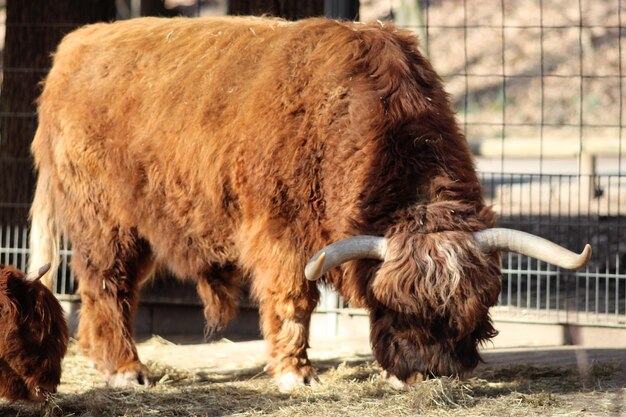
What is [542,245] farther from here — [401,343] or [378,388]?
[378,388]

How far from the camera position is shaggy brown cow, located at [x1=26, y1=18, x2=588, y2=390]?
19.5ft

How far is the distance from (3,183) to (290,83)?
4.03 meters

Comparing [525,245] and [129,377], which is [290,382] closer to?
[129,377]

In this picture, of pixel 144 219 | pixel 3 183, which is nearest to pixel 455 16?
pixel 3 183

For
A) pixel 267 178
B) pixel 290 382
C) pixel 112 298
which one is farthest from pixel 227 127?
pixel 290 382

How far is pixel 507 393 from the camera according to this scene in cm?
641

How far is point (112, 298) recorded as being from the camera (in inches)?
290

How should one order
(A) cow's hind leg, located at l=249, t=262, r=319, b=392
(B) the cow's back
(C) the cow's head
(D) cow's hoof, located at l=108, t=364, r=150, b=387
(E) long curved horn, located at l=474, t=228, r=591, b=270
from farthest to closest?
(D) cow's hoof, located at l=108, t=364, r=150, b=387, (A) cow's hind leg, located at l=249, t=262, r=319, b=392, (B) the cow's back, (C) the cow's head, (E) long curved horn, located at l=474, t=228, r=591, b=270

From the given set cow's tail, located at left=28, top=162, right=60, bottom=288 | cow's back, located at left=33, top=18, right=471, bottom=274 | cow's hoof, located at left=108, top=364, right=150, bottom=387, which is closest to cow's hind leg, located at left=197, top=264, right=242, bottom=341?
cow's back, located at left=33, top=18, right=471, bottom=274

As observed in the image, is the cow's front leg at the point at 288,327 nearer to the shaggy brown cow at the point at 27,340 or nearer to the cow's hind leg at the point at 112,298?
the cow's hind leg at the point at 112,298

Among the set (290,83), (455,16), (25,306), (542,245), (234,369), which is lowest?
(234,369)

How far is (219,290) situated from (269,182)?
4.02 feet

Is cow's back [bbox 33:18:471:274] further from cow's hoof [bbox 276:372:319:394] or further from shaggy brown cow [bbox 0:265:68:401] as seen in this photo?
shaggy brown cow [bbox 0:265:68:401]

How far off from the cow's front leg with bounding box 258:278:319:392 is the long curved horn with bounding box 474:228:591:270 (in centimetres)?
126
